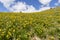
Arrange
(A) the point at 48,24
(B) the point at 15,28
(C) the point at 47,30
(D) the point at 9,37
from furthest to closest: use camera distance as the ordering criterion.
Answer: (A) the point at 48,24
(C) the point at 47,30
(B) the point at 15,28
(D) the point at 9,37

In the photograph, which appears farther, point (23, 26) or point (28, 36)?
point (23, 26)

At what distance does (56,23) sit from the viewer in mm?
18859

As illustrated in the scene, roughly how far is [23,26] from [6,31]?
1.88 m

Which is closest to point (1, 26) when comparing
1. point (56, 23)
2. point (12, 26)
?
point (12, 26)

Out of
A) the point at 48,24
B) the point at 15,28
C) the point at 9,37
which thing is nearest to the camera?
Answer: the point at 9,37

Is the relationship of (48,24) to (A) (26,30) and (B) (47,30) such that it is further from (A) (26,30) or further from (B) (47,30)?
(A) (26,30)

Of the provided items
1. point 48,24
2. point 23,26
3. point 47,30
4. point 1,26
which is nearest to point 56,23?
point 48,24

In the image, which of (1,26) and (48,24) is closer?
(1,26)

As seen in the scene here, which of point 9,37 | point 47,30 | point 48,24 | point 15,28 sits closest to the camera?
point 9,37

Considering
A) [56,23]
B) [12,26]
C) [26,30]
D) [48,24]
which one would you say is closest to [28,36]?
[26,30]

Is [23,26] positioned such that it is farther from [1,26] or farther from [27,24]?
[1,26]

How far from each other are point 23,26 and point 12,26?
96cm

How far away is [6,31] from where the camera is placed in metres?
14.5

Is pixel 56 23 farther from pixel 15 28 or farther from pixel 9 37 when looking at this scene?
pixel 9 37
